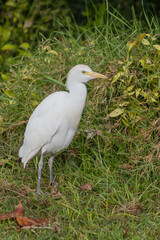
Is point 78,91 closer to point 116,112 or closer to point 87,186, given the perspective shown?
point 116,112

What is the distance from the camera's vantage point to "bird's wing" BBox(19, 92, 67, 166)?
12.3ft

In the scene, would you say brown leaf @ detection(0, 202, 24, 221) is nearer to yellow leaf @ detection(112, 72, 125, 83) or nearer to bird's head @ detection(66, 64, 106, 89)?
bird's head @ detection(66, 64, 106, 89)

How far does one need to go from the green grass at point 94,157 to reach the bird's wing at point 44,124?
0.37m

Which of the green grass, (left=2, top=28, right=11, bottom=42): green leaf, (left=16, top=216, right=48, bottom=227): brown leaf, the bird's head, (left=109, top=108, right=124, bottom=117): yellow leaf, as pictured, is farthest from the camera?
(left=2, top=28, right=11, bottom=42): green leaf

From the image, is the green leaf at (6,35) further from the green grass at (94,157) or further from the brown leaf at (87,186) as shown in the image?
the brown leaf at (87,186)

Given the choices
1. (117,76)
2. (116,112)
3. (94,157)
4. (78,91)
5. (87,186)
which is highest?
(78,91)

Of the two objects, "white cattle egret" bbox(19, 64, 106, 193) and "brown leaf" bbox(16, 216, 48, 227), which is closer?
"brown leaf" bbox(16, 216, 48, 227)

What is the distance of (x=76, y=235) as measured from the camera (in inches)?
123

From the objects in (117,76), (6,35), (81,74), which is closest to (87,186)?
(81,74)

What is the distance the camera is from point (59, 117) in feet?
12.3

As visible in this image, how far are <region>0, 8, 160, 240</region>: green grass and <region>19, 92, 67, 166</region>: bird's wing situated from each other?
14.5 inches

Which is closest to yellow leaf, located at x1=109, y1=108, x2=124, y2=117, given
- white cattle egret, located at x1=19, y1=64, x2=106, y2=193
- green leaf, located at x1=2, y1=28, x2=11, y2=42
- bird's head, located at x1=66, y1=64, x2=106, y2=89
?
white cattle egret, located at x1=19, y1=64, x2=106, y2=193

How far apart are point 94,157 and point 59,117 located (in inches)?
27.7

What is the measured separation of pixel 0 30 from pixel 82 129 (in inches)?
90.4
